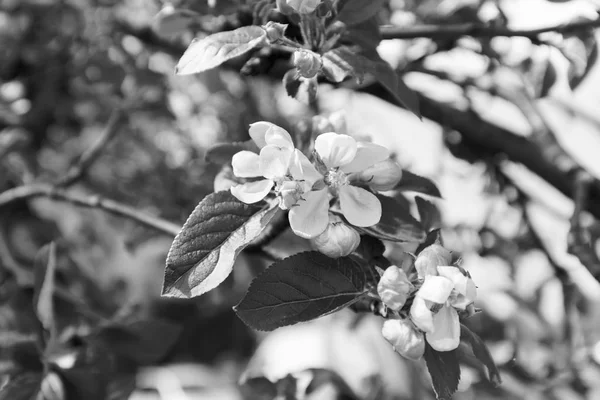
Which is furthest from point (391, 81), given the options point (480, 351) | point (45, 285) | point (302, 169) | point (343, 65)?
point (45, 285)

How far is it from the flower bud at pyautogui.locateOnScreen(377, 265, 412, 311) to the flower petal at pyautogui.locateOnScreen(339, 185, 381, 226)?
0.06m

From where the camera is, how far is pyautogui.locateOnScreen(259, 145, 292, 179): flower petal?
0.50m

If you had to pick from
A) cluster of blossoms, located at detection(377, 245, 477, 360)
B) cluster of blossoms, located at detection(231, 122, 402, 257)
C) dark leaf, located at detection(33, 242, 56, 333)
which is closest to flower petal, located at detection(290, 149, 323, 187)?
cluster of blossoms, located at detection(231, 122, 402, 257)

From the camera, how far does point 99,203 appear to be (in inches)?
40.1

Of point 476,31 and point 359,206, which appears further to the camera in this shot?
point 476,31

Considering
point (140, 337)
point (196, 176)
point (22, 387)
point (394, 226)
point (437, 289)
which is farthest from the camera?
point (196, 176)

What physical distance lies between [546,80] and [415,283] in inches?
21.6

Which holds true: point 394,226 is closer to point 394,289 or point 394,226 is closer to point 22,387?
point 394,289

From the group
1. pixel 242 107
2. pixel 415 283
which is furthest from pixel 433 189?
pixel 242 107

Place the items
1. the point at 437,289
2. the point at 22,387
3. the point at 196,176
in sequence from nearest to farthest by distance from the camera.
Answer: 1. the point at 437,289
2. the point at 22,387
3. the point at 196,176

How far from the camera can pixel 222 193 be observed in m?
→ 0.54

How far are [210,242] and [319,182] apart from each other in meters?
0.11

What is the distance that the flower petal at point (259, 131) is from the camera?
533 mm

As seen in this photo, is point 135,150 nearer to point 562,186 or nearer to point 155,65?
point 155,65
